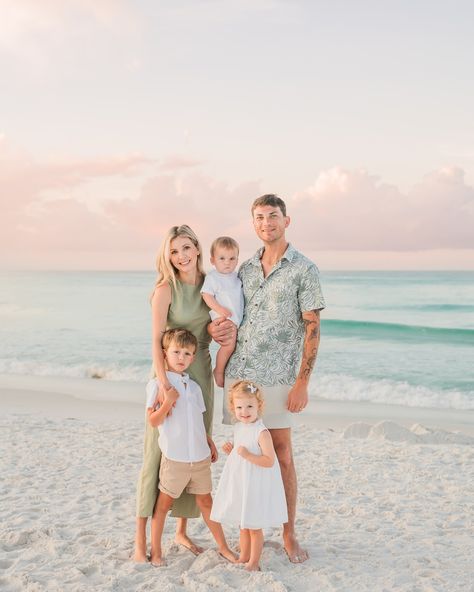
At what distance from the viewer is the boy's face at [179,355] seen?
4.00m

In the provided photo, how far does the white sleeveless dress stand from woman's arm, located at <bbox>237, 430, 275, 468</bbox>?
0.13ft

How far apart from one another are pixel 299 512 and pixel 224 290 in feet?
7.89

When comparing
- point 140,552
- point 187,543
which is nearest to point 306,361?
point 187,543

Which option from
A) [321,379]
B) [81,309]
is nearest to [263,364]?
[321,379]

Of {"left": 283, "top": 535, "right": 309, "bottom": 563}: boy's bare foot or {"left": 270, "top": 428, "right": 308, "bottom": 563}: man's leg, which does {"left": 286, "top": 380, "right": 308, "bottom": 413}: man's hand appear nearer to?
{"left": 270, "top": 428, "right": 308, "bottom": 563}: man's leg

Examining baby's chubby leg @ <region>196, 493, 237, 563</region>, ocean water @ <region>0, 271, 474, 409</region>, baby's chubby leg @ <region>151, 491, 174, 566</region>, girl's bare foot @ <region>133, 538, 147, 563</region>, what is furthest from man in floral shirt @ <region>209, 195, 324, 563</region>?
ocean water @ <region>0, 271, 474, 409</region>

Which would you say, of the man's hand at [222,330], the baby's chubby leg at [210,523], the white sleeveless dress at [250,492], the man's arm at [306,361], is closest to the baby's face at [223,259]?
the man's hand at [222,330]

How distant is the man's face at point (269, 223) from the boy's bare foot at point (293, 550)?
78.2 inches

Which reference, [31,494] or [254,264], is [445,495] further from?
[31,494]

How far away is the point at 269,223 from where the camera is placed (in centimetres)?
424

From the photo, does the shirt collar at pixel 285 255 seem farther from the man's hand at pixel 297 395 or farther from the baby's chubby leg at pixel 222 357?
the man's hand at pixel 297 395

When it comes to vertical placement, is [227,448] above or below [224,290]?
below

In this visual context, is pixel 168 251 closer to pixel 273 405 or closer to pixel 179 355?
pixel 179 355

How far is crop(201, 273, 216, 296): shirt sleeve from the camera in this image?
4160 millimetres
